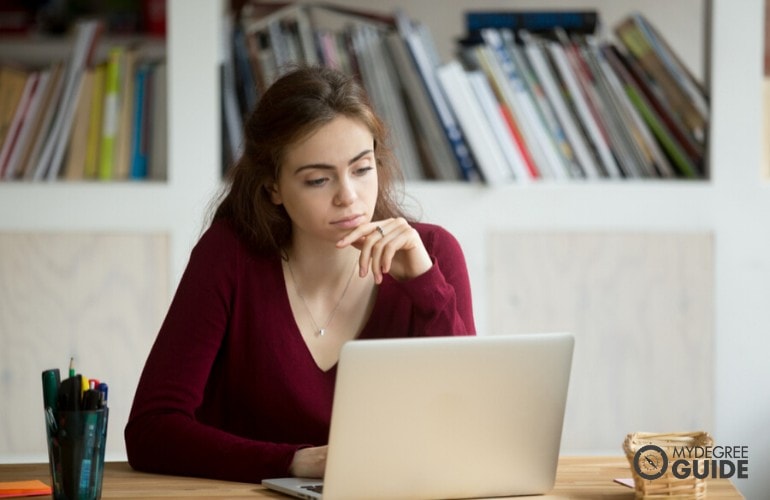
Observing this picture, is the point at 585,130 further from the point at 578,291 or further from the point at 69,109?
the point at 69,109

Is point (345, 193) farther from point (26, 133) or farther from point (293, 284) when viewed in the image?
point (26, 133)

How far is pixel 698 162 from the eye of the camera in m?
2.76

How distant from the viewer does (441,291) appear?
1828 millimetres

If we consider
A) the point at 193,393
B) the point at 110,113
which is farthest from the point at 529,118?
the point at 193,393

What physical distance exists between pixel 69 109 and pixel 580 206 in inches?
46.9

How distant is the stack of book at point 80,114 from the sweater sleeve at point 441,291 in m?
1.03

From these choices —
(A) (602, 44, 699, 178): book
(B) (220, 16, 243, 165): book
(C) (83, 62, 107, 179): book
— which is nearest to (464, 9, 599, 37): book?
(A) (602, 44, 699, 178): book

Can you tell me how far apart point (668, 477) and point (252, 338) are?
716mm

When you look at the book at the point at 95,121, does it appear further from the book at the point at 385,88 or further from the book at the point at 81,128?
the book at the point at 385,88

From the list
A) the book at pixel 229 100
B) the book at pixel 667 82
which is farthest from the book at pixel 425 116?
the book at pixel 667 82

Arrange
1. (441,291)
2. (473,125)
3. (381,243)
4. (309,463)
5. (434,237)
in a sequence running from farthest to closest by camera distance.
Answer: (473,125), (434,237), (441,291), (381,243), (309,463)

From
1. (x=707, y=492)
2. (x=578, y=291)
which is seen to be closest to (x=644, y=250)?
(x=578, y=291)

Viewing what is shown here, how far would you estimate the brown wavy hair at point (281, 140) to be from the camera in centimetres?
179

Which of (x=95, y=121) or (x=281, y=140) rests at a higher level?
(x=95, y=121)
